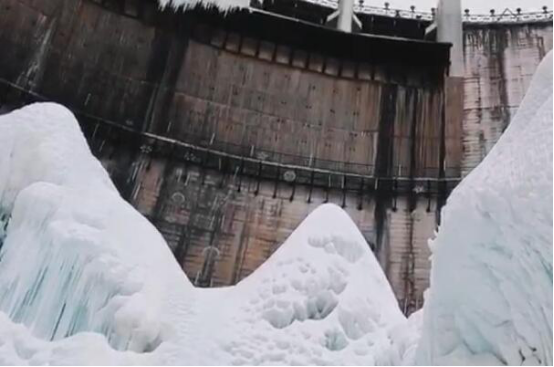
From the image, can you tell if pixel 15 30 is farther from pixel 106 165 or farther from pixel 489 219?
pixel 489 219

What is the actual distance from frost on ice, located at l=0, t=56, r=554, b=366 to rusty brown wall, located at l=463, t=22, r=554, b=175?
11.3 m

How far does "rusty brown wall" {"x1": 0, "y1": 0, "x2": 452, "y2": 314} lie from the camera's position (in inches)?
573

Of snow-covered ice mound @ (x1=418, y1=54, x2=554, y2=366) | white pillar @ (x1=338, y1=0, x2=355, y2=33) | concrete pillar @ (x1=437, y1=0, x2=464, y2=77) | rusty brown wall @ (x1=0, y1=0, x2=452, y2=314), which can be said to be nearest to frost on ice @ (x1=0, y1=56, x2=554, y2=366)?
snow-covered ice mound @ (x1=418, y1=54, x2=554, y2=366)

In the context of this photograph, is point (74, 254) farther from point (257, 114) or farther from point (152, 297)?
point (257, 114)

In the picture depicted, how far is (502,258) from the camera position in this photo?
A: 4.19 m

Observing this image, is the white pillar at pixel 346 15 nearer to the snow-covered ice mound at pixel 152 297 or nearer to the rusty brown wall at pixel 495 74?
the rusty brown wall at pixel 495 74

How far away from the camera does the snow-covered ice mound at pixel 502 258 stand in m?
3.94

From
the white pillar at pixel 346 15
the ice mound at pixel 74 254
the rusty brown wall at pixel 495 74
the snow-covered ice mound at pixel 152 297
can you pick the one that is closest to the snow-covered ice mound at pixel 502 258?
the snow-covered ice mound at pixel 152 297

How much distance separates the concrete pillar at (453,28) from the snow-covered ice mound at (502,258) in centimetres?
1338

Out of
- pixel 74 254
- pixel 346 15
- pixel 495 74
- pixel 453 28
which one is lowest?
pixel 74 254

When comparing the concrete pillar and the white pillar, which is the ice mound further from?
the white pillar

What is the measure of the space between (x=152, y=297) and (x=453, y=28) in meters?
15.2

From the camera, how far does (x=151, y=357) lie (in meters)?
4.62

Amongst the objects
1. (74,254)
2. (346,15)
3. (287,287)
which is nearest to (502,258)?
(287,287)
